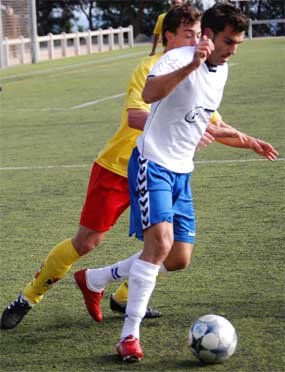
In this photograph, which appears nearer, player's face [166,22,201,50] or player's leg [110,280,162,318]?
player's face [166,22,201,50]

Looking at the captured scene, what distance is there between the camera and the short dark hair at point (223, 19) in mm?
5129

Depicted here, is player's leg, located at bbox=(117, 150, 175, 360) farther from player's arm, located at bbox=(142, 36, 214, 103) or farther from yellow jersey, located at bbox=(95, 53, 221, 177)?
yellow jersey, located at bbox=(95, 53, 221, 177)

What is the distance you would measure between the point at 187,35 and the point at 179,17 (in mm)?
110

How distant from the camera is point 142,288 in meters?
5.19

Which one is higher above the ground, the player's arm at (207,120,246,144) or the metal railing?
the player's arm at (207,120,246,144)

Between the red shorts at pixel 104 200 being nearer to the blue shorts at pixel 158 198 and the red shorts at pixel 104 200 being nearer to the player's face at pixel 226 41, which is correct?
the blue shorts at pixel 158 198

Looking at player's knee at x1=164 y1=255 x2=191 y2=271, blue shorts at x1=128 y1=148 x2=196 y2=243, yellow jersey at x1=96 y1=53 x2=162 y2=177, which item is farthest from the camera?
yellow jersey at x1=96 y1=53 x2=162 y2=177

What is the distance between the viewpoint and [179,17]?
562cm

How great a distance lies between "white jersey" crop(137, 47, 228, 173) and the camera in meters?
5.19

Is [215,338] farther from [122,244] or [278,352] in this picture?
[122,244]

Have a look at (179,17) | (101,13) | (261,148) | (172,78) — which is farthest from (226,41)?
(101,13)

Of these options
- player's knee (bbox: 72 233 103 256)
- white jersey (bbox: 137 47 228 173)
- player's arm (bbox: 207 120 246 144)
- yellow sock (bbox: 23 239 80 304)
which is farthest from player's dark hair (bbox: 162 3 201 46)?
yellow sock (bbox: 23 239 80 304)

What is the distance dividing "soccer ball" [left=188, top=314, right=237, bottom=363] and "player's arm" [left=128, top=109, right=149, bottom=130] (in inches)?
45.1

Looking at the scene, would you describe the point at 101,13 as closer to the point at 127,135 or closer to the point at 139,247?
the point at 139,247
